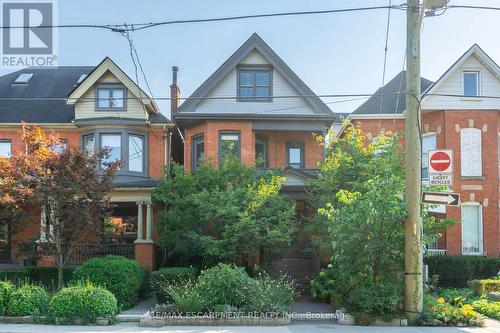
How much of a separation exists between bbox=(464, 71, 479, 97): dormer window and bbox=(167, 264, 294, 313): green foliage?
1425 centimetres

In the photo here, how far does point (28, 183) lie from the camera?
581 inches

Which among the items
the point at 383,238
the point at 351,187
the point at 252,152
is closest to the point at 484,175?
the point at 351,187

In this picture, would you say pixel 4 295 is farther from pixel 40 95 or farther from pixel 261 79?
pixel 40 95

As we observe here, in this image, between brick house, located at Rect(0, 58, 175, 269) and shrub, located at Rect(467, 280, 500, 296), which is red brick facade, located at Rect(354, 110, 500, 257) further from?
brick house, located at Rect(0, 58, 175, 269)

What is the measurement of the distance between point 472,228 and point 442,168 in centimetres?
1190

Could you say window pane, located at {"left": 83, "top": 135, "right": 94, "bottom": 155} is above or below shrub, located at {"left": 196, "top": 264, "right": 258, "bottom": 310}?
above

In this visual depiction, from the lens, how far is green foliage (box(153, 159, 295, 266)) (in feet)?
52.5

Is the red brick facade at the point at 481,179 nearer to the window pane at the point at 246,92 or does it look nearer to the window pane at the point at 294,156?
the window pane at the point at 294,156

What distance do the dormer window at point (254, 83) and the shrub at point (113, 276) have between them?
9.53 metres

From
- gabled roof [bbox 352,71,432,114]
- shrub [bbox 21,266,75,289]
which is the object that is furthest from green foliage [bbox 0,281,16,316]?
gabled roof [bbox 352,71,432,114]

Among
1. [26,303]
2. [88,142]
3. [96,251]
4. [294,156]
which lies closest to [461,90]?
[294,156]

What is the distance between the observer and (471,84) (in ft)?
75.8

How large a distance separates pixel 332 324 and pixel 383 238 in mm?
2484

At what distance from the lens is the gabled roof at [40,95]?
2336 centimetres
